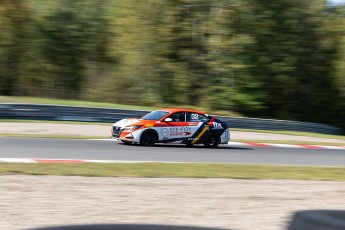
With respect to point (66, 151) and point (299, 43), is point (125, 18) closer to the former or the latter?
point (299, 43)

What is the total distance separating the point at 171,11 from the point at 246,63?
5064 mm

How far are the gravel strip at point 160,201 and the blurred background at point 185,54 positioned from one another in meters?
24.6

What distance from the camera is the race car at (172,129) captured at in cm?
1817

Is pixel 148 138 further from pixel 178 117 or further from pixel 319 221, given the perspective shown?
pixel 319 221

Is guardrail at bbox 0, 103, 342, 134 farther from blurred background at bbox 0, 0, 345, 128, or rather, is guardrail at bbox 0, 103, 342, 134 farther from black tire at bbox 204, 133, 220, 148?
black tire at bbox 204, 133, 220, 148

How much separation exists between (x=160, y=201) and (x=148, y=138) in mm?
9869

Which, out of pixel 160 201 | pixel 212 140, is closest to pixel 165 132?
pixel 212 140

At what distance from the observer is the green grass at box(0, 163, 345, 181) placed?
11.1 m

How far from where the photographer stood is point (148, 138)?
18.4m

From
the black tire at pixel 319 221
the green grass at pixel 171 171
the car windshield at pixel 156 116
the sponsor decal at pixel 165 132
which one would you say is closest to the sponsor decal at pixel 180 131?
the sponsor decal at pixel 165 132

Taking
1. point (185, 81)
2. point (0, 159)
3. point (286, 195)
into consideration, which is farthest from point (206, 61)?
point (286, 195)

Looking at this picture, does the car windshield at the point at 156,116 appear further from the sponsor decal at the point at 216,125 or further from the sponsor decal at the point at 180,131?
the sponsor decal at the point at 216,125

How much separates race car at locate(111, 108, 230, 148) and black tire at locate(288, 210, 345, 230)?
1345 cm

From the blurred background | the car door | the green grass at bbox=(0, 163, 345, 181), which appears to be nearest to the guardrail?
the blurred background
